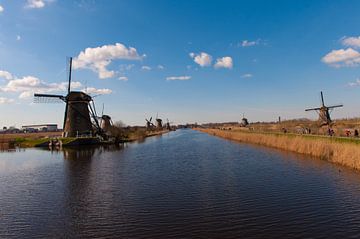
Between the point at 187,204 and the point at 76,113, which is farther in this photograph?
the point at 76,113

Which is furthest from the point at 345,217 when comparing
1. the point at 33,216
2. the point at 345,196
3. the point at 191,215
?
the point at 33,216

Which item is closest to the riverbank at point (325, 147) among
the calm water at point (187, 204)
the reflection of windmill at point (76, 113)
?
the calm water at point (187, 204)

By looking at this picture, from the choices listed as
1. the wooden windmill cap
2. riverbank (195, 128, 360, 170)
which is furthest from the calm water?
the wooden windmill cap

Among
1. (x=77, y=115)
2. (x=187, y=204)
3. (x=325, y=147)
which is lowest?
(x=187, y=204)

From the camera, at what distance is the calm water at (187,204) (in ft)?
27.8

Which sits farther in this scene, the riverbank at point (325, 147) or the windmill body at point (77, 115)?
the windmill body at point (77, 115)

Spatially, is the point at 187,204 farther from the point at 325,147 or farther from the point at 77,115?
the point at 77,115

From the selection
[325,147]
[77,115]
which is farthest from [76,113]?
[325,147]

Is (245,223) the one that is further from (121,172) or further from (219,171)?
(121,172)

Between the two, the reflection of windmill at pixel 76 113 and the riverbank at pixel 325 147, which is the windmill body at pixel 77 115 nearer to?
the reflection of windmill at pixel 76 113

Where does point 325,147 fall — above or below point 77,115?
below

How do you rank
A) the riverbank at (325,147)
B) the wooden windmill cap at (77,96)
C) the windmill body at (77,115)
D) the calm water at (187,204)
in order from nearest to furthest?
the calm water at (187,204)
the riverbank at (325,147)
the windmill body at (77,115)
the wooden windmill cap at (77,96)

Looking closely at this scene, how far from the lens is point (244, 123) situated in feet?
398

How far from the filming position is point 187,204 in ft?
36.2
